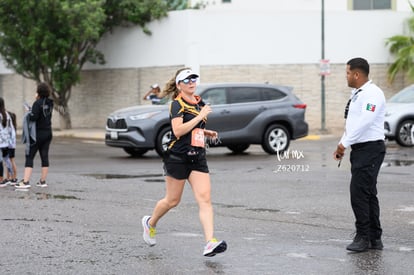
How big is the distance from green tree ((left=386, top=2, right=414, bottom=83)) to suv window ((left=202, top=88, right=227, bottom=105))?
39.3 ft

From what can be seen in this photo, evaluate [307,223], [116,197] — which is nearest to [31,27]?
[116,197]

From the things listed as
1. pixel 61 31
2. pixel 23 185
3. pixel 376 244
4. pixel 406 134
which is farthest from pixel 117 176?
pixel 61 31

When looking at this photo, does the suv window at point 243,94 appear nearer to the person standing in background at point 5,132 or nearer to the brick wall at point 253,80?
the person standing in background at point 5,132

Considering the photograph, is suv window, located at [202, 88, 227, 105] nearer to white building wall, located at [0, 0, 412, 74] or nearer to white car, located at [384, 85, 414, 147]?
white car, located at [384, 85, 414, 147]

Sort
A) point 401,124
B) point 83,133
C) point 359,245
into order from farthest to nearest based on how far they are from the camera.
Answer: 1. point 83,133
2. point 401,124
3. point 359,245

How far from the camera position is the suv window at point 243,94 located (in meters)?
20.8

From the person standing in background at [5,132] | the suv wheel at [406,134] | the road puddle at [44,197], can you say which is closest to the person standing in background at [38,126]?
the person standing in background at [5,132]

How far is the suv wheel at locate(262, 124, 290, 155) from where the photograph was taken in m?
20.8

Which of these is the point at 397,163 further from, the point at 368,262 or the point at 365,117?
the point at 368,262

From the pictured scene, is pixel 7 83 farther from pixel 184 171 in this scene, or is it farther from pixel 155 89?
pixel 184 171

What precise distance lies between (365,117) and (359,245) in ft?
3.98

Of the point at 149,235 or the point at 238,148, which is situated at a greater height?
the point at 149,235

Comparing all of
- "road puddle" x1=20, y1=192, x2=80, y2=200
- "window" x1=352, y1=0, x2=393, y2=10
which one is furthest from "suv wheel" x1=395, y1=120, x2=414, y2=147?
"window" x1=352, y1=0, x2=393, y2=10

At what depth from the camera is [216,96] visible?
812 inches
